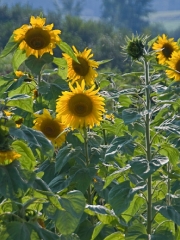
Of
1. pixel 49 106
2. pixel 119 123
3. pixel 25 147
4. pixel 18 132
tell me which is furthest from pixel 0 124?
pixel 49 106

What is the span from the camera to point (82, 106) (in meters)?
2.91

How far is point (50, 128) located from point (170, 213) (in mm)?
793

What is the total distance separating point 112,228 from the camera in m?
2.78

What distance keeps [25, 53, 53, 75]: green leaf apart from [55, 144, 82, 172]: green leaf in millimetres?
417

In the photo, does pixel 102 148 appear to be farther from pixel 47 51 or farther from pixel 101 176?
pixel 47 51

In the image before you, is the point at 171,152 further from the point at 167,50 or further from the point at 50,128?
the point at 167,50

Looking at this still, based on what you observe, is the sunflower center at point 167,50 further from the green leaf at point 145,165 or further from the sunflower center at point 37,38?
the green leaf at point 145,165

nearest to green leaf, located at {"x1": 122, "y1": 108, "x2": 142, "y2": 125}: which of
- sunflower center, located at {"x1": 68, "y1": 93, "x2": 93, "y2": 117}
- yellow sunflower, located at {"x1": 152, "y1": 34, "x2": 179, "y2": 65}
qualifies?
sunflower center, located at {"x1": 68, "y1": 93, "x2": 93, "y2": 117}

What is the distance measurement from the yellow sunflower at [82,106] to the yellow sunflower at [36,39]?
37 centimetres

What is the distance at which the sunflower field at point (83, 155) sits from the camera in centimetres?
197

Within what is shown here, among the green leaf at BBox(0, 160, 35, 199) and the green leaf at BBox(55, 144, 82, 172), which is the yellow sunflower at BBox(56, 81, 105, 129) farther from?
the green leaf at BBox(0, 160, 35, 199)

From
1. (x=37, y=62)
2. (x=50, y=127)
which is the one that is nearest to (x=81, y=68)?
(x=37, y=62)

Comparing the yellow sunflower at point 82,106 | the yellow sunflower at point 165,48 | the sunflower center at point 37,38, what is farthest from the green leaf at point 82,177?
the yellow sunflower at point 165,48

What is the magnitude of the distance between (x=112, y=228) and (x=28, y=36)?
92 centimetres
